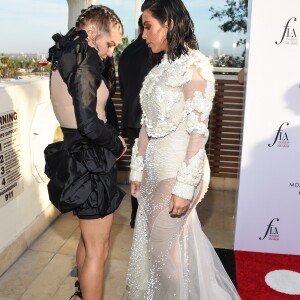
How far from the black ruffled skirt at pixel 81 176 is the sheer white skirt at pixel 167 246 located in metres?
0.21

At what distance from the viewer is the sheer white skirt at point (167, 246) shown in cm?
185

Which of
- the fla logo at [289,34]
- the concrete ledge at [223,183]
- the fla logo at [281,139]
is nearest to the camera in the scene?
the fla logo at [289,34]

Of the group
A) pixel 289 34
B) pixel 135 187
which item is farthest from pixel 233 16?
pixel 135 187

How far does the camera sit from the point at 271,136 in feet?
9.51

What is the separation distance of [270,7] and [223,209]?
7.07 ft

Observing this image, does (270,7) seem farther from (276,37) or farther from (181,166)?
(181,166)

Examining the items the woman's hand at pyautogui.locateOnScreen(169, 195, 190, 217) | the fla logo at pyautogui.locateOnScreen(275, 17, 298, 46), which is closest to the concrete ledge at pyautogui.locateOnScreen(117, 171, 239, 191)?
the fla logo at pyautogui.locateOnScreen(275, 17, 298, 46)

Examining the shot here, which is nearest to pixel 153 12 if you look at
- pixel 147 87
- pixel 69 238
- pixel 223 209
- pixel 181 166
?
pixel 147 87

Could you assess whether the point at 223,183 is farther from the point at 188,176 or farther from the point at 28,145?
the point at 188,176

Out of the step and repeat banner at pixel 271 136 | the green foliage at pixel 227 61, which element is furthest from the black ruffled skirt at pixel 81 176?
the green foliage at pixel 227 61

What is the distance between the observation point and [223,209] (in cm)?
412

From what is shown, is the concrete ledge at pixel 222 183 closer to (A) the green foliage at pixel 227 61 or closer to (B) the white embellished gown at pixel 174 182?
(A) the green foliage at pixel 227 61

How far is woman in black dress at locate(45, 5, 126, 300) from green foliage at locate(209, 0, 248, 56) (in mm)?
4014

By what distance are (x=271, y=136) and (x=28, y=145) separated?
1.85m
